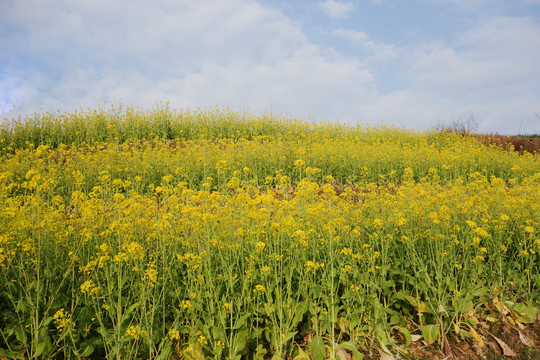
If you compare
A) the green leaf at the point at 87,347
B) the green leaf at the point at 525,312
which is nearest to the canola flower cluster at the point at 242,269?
the green leaf at the point at 87,347

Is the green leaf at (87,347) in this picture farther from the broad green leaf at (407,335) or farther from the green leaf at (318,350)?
the broad green leaf at (407,335)

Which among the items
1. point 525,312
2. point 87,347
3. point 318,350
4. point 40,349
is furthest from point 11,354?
point 525,312

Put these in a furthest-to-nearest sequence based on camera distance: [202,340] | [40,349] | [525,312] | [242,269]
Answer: [525,312]
[242,269]
[202,340]
[40,349]

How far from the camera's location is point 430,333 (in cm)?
338

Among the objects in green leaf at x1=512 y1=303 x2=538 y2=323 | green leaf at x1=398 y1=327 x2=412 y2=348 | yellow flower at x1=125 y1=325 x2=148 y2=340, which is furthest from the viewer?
green leaf at x1=512 y1=303 x2=538 y2=323

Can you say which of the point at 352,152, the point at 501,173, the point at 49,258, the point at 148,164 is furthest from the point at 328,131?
the point at 49,258

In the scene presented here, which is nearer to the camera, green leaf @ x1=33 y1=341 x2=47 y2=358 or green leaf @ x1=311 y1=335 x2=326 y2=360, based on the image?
green leaf @ x1=33 y1=341 x2=47 y2=358

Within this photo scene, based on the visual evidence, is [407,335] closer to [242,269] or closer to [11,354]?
[242,269]

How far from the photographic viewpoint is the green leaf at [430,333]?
3.37 metres

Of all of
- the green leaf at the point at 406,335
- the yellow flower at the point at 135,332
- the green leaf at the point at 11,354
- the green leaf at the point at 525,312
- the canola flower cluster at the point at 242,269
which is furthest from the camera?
the green leaf at the point at 525,312

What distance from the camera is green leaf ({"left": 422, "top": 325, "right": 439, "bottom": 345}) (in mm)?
3369

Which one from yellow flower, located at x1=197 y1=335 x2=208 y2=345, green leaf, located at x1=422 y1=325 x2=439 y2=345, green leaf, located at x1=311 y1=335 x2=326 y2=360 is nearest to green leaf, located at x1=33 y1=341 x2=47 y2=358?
yellow flower, located at x1=197 y1=335 x2=208 y2=345

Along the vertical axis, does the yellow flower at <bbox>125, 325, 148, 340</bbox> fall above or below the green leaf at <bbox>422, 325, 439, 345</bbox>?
above

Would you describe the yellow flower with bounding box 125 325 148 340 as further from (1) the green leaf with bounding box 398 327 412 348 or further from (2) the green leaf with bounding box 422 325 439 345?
(2) the green leaf with bounding box 422 325 439 345
